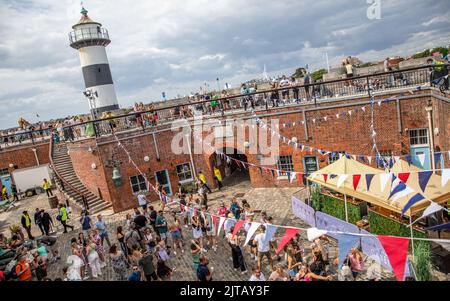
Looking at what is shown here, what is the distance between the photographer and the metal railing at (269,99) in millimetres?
15188

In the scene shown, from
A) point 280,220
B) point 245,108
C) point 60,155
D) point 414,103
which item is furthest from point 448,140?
point 60,155

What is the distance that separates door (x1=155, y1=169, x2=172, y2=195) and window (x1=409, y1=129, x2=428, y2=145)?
13501 mm

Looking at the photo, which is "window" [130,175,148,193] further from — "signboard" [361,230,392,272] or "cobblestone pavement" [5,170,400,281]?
"signboard" [361,230,392,272]

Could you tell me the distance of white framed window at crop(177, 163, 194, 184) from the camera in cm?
2003

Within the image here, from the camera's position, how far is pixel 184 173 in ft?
66.0

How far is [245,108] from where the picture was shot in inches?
715

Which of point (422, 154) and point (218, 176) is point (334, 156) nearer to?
point (422, 154)

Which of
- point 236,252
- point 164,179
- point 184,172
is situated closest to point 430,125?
point 236,252


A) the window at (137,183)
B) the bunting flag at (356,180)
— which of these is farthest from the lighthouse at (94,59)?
the bunting flag at (356,180)

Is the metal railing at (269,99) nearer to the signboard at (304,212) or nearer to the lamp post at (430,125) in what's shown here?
the lamp post at (430,125)

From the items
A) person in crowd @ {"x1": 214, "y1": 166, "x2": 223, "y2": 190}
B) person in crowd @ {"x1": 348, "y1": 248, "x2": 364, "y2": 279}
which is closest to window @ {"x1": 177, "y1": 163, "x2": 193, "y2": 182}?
person in crowd @ {"x1": 214, "y1": 166, "x2": 223, "y2": 190}

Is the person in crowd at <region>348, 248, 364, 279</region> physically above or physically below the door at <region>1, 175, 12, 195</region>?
below

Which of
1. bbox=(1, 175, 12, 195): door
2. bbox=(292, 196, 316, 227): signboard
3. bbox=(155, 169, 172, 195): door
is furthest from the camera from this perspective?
bbox=(1, 175, 12, 195): door

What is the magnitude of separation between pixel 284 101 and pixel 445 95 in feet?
25.4
